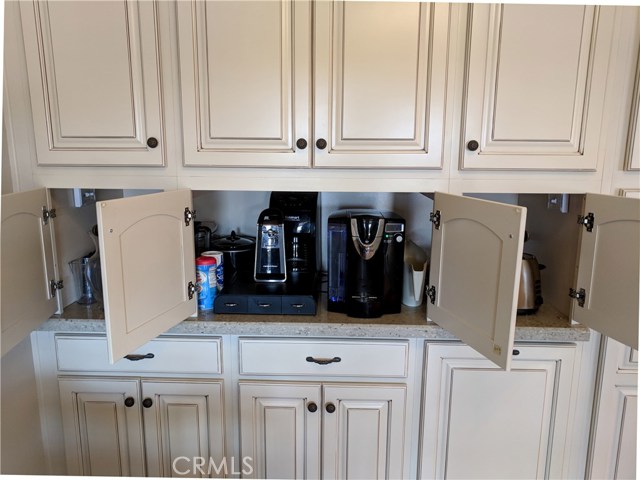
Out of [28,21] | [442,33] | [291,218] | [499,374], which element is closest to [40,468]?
[291,218]

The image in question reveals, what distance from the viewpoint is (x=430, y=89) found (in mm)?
1234

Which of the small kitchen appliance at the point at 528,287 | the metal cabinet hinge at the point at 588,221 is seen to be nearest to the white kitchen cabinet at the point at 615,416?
the small kitchen appliance at the point at 528,287

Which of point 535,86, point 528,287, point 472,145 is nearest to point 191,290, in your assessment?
point 472,145

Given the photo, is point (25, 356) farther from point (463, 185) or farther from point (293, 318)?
point (463, 185)

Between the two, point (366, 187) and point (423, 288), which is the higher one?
point (366, 187)

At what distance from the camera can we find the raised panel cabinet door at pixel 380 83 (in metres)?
1.20

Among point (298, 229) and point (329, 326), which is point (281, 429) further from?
point (298, 229)

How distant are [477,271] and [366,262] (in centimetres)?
35

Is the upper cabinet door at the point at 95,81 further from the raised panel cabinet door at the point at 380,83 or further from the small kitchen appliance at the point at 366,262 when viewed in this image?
the small kitchen appliance at the point at 366,262

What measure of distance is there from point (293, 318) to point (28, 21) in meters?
1.16

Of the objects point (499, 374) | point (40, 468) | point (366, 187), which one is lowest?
point (40, 468)

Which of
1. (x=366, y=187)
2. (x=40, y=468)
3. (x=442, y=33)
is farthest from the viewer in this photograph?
(x=40, y=468)

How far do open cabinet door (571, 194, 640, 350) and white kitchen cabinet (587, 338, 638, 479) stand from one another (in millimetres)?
193

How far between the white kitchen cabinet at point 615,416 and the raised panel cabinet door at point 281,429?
35.2 inches
